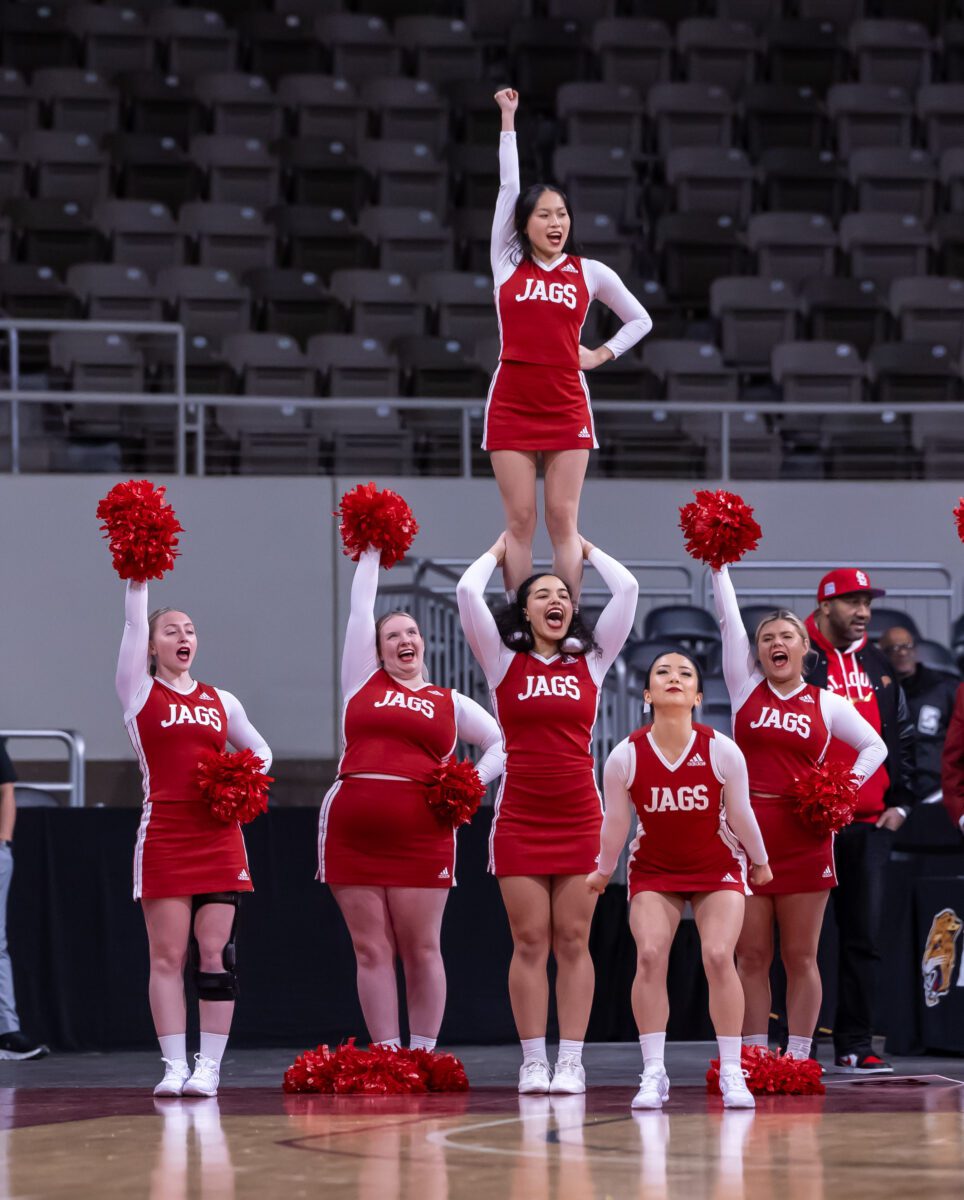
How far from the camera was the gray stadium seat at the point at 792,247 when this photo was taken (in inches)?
524

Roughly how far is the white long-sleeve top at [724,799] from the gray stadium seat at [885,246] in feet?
26.9

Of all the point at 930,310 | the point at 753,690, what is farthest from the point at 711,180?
the point at 753,690

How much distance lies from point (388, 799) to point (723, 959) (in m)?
1.24

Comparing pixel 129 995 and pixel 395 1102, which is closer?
pixel 395 1102

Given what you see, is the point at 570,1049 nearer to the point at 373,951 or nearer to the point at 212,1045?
the point at 373,951

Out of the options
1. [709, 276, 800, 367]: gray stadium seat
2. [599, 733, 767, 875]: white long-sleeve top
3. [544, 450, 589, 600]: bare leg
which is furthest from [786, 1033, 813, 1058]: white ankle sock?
[709, 276, 800, 367]: gray stadium seat

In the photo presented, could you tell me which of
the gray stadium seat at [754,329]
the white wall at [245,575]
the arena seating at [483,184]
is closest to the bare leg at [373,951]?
the white wall at [245,575]

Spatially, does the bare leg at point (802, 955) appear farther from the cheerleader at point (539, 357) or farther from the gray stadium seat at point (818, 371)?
the gray stadium seat at point (818, 371)

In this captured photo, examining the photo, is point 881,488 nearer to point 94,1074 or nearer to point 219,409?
point 219,409

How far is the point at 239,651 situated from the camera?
10984 millimetres

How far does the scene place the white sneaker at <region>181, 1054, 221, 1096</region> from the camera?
5.99m

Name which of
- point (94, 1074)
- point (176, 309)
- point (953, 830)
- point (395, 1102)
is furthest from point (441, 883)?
point (176, 309)

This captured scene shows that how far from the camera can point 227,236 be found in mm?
12766

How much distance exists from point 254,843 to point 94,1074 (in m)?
1.48
